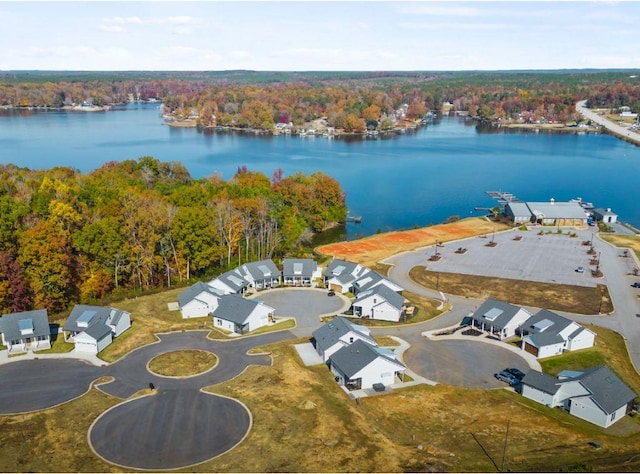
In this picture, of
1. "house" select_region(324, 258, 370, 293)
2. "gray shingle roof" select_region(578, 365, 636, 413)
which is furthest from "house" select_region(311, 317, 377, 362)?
"gray shingle roof" select_region(578, 365, 636, 413)

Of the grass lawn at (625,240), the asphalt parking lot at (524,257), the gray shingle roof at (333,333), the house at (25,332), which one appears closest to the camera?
the gray shingle roof at (333,333)

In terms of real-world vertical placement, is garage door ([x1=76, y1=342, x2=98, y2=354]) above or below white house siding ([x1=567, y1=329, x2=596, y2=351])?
below

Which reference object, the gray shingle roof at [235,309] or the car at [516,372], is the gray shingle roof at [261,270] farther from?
the car at [516,372]

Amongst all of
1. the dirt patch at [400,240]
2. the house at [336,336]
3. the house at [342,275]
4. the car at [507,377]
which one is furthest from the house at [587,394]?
the dirt patch at [400,240]

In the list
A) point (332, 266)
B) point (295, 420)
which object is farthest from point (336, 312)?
point (295, 420)

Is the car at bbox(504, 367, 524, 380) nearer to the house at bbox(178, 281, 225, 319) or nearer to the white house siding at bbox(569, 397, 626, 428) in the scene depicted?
the white house siding at bbox(569, 397, 626, 428)

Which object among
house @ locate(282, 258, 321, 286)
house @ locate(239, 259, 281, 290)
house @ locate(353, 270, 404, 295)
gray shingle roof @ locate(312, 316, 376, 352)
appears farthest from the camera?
house @ locate(282, 258, 321, 286)
